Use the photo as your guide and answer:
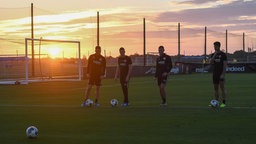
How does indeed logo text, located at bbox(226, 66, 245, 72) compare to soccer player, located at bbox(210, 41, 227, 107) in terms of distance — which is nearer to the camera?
soccer player, located at bbox(210, 41, 227, 107)

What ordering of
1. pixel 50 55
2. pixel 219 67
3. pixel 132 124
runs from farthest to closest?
pixel 50 55 < pixel 219 67 < pixel 132 124

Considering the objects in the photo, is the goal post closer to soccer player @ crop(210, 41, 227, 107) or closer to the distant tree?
soccer player @ crop(210, 41, 227, 107)

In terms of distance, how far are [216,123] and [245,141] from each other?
2.51m

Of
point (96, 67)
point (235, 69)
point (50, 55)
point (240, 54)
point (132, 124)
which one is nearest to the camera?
point (132, 124)

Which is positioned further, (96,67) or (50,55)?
(50,55)

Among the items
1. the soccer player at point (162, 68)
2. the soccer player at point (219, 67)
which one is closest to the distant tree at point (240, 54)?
the soccer player at point (162, 68)

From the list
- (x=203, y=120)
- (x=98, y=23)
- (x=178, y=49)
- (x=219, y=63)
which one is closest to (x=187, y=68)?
(x=178, y=49)

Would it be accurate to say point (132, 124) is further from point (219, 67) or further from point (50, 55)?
point (50, 55)

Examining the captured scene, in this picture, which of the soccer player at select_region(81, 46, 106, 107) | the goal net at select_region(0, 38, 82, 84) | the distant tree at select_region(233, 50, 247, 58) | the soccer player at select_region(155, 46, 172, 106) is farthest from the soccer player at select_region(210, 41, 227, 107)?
the distant tree at select_region(233, 50, 247, 58)

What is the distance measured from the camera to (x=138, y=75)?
5241 cm

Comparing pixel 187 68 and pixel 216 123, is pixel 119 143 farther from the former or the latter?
pixel 187 68

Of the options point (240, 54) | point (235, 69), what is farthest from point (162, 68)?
point (240, 54)

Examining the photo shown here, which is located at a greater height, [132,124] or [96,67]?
[96,67]

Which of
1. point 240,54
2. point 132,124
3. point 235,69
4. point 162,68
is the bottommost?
point 132,124
